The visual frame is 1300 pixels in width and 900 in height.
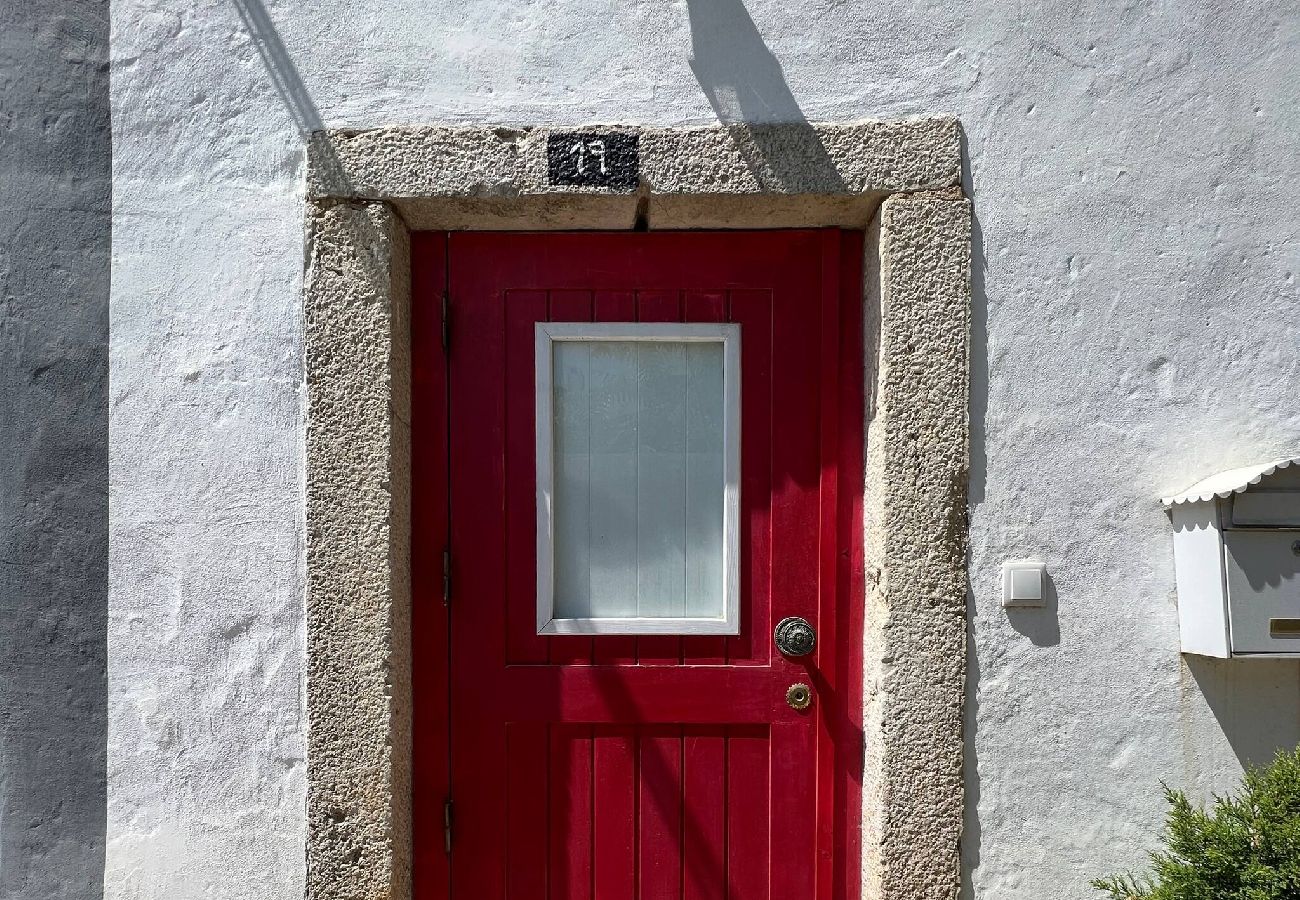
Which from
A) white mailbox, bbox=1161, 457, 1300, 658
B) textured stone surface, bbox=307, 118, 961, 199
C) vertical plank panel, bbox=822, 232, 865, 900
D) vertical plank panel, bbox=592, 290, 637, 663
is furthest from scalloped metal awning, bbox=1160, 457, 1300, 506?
vertical plank panel, bbox=592, 290, 637, 663

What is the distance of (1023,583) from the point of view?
7.39ft

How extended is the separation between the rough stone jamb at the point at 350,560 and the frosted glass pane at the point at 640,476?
0.47 m

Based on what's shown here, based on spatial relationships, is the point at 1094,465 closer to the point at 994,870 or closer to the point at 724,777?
the point at 994,870

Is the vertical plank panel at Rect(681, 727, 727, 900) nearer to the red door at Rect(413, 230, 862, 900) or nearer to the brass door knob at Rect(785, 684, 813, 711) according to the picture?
the red door at Rect(413, 230, 862, 900)

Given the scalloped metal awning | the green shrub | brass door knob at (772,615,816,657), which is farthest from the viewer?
brass door knob at (772,615,816,657)

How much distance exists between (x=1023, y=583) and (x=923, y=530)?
27 cm

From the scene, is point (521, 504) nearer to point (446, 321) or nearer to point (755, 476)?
point (446, 321)

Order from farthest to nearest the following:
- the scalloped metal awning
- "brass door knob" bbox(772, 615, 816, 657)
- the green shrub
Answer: "brass door knob" bbox(772, 615, 816, 657)
the scalloped metal awning
the green shrub

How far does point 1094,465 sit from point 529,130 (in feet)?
5.38

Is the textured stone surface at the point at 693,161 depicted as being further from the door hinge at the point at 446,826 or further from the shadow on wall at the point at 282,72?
the door hinge at the point at 446,826

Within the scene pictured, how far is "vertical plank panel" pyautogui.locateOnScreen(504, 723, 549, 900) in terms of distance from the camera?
7.98 feet

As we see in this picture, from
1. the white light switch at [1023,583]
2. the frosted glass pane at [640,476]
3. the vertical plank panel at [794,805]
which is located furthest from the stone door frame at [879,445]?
the frosted glass pane at [640,476]

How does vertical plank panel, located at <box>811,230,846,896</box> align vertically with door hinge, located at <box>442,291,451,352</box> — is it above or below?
below

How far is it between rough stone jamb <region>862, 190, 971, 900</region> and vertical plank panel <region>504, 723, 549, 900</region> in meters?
0.87
